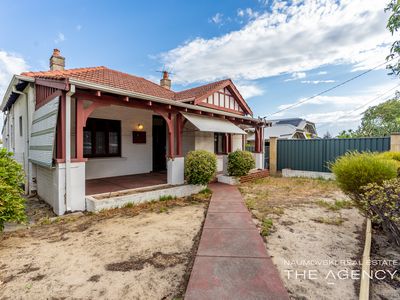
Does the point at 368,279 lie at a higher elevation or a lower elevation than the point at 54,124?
lower

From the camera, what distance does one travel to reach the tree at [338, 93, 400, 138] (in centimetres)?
2097

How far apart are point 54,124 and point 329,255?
7.37 meters

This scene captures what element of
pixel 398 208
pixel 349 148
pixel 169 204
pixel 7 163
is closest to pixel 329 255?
pixel 398 208

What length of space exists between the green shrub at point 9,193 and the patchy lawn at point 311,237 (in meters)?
5.21

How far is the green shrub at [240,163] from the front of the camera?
10.0 m

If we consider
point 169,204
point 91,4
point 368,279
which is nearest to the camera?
point 368,279

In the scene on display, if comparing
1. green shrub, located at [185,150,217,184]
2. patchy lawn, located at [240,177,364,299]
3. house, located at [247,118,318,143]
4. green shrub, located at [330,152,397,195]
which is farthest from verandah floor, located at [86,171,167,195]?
house, located at [247,118,318,143]

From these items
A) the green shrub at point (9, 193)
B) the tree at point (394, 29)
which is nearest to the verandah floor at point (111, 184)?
the green shrub at point (9, 193)

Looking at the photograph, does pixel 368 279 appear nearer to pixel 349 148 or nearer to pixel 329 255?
pixel 329 255

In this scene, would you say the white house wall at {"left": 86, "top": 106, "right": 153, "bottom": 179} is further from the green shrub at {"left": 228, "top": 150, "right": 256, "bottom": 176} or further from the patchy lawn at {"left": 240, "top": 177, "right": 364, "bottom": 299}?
the patchy lawn at {"left": 240, "top": 177, "right": 364, "bottom": 299}

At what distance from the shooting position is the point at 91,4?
10.5 m

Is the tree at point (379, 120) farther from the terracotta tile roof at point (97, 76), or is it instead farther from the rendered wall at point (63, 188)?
the rendered wall at point (63, 188)

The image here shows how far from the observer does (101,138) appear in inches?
363

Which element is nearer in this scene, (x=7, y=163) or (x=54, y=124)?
(x=7, y=163)
